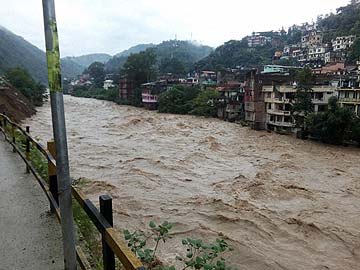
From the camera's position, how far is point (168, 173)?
469 inches

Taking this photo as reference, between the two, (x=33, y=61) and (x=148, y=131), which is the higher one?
(x=33, y=61)

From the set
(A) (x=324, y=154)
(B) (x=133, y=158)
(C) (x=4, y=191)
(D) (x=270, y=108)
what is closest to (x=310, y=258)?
(C) (x=4, y=191)

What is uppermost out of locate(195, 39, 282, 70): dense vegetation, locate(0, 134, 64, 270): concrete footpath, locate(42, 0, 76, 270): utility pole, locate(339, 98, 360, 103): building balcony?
locate(195, 39, 282, 70): dense vegetation

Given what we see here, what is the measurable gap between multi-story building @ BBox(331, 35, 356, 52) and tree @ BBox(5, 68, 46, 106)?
124 ft

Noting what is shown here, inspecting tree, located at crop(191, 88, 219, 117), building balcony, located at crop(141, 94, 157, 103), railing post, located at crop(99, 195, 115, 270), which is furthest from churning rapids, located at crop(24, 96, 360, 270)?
building balcony, located at crop(141, 94, 157, 103)

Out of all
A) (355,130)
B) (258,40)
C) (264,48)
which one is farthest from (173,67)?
(355,130)

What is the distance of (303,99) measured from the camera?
69.5 ft

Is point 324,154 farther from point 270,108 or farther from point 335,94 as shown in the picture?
point 270,108

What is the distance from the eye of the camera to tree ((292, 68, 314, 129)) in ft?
69.2

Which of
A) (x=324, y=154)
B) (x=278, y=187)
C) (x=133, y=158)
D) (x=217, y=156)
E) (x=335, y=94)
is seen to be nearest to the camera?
(x=278, y=187)

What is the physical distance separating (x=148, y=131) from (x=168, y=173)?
10325 mm

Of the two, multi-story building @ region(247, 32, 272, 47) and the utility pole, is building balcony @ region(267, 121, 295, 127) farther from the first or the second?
multi-story building @ region(247, 32, 272, 47)

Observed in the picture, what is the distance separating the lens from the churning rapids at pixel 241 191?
6.90 metres

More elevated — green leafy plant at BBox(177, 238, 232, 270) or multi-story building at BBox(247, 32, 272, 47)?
multi-story building at BBox(247, 32, 272, 47)
